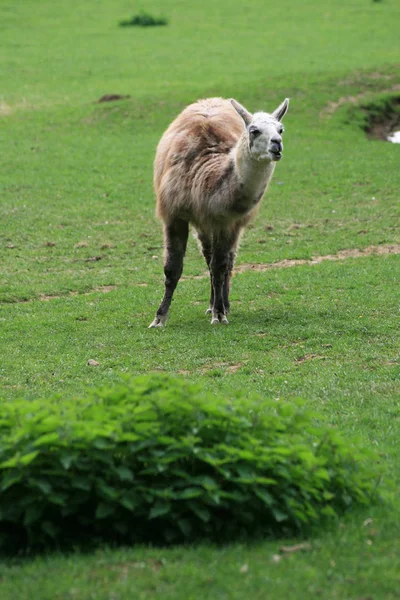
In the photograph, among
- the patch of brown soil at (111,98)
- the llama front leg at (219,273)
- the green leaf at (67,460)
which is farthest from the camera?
the patch of brown soil at (111,98)

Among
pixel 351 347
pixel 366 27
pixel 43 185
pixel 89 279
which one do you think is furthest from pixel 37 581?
pixel 366 27

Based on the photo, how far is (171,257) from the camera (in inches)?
381

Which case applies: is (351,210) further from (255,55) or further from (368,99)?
(255,55)

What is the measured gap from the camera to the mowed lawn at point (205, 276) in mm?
4121

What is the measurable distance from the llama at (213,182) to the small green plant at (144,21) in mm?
28337

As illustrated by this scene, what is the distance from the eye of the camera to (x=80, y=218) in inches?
595

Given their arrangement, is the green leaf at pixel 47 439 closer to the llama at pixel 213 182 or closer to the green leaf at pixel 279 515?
the green leaf at pixel 279 515

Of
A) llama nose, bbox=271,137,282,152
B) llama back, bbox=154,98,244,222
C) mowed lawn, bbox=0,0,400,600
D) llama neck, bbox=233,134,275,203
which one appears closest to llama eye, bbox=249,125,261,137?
llama neck, bbox=233,134,275,203

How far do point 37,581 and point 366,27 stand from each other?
34.8 m

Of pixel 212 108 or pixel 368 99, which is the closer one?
pixel 212 108

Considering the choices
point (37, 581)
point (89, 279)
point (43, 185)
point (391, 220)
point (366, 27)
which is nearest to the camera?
point (37, 581)

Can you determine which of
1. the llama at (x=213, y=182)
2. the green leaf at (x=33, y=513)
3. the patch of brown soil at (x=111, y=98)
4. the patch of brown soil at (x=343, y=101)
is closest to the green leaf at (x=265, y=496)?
the green leaf at (x=33, y=513)

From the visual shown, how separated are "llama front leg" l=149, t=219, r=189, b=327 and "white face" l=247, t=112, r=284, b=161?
1438mm

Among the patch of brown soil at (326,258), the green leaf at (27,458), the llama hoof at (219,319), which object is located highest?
the green leaf at (27,458)
